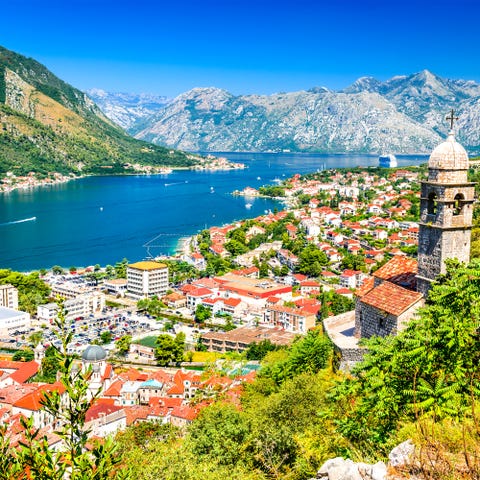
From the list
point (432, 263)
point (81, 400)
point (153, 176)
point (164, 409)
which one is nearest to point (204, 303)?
point (164, 409)

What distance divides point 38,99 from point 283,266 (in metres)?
80.7

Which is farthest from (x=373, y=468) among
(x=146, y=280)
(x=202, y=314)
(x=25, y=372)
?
(x=146, y=280)

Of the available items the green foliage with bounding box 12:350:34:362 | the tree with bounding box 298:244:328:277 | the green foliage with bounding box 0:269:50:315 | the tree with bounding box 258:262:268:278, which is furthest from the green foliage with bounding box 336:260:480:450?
the tree with bounding box 258:262:268:278

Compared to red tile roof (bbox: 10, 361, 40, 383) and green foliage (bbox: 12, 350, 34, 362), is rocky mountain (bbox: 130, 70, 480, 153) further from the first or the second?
red tile roof (bbox: 10, 361, 40, 383)

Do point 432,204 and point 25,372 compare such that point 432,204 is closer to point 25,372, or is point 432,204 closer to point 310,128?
point 25,372

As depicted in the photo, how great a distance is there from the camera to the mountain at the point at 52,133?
82.1 metres

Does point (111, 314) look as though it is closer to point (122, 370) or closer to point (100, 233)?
point (122, 370)

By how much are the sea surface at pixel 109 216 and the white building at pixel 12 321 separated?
9322mm

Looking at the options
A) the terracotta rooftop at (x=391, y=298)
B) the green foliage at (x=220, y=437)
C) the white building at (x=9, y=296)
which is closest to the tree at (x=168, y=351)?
the white building at (x=9, y=296)

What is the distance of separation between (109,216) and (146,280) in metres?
23.7

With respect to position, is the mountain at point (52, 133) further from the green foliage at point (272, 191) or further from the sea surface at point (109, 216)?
the green foliage at point (272, 191)

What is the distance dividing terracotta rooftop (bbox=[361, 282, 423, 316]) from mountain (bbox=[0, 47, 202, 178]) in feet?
238

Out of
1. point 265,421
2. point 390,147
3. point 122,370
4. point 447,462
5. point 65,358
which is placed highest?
point 390,147

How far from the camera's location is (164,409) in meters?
12.6
